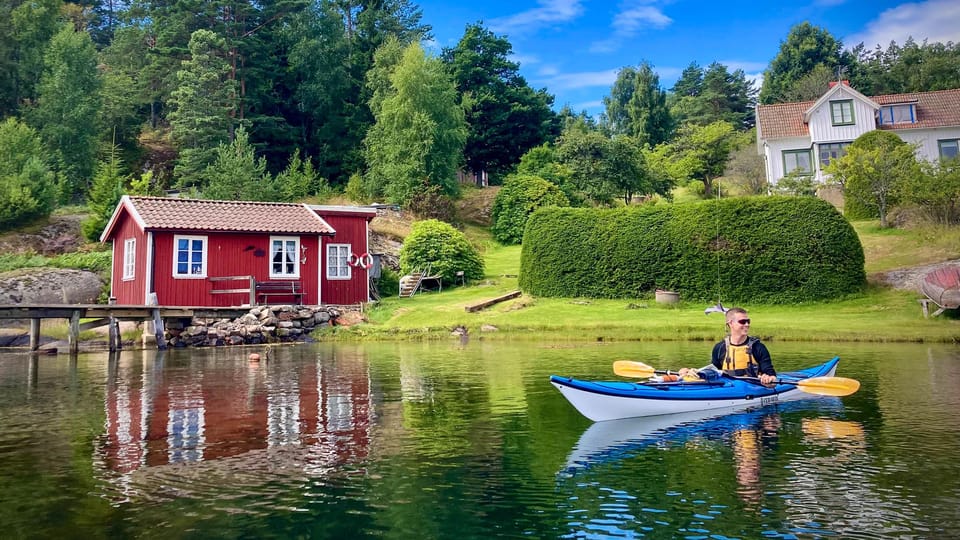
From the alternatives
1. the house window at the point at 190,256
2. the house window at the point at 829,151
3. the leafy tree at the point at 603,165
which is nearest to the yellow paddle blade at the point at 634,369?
the house window at the point at 190,256

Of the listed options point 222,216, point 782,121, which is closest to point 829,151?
point 782,121

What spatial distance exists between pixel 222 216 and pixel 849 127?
3799cm

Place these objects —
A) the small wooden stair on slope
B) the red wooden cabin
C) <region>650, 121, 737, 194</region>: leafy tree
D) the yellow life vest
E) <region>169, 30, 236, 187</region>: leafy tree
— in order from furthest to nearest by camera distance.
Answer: <region>650, 121, 737, 194</region>: leafy tree → <region>169, 30, 236, 187</region>: leafy tree → the small wooden stair on slope → the red wooden cabin → the yellow life vest

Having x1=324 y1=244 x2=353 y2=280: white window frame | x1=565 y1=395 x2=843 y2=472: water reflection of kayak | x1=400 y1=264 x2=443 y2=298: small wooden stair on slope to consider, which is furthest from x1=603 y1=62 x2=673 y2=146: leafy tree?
x1=565 y1=395 x2=843 y2=472: water reflection of kayak

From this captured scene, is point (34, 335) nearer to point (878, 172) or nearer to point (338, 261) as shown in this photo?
point (338, 261)

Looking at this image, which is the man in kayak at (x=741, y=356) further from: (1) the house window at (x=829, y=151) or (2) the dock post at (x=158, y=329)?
(1) the house window at (x=829, y=151)

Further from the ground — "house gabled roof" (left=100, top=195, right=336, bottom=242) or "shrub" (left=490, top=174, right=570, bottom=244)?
"shrub" (left=490, top=174, right=570, bottom=244)

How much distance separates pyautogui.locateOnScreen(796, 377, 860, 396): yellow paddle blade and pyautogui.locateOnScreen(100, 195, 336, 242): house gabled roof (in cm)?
2392

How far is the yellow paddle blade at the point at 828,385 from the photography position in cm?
1084

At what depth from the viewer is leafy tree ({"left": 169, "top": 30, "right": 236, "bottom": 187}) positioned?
1907 inches

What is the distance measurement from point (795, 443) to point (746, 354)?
2839 mm

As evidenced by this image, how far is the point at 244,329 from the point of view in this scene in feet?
87.8

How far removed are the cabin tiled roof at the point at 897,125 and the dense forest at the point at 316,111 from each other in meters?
3.13

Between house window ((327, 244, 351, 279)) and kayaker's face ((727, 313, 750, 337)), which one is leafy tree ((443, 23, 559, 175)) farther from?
kayaker's face ((727, 313, 750, 337))
